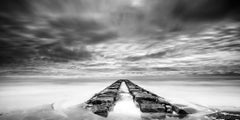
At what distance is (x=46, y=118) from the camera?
4191 millimetres

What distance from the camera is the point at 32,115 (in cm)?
450

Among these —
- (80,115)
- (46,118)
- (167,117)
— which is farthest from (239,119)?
(46,118)

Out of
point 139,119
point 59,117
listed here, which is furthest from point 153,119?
point 59,117

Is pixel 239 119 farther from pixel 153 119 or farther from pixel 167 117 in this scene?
pixel 153 119

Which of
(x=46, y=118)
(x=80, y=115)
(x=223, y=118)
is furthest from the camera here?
(x=80, y=115)

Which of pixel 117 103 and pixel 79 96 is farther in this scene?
pixel 79 96

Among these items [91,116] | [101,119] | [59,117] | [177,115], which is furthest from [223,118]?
[59,117]

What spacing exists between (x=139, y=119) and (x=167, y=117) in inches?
33.4

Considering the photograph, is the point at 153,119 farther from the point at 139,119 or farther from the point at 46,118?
the point at 46,118

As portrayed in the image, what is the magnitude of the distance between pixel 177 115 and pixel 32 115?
4.69m

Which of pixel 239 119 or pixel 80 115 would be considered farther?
pixel 80 115

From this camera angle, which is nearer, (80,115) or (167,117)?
(167,117)

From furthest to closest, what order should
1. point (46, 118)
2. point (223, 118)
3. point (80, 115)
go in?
point (80, 115) → point (46, 118) → point (223, 118)

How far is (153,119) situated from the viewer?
3.95 m
